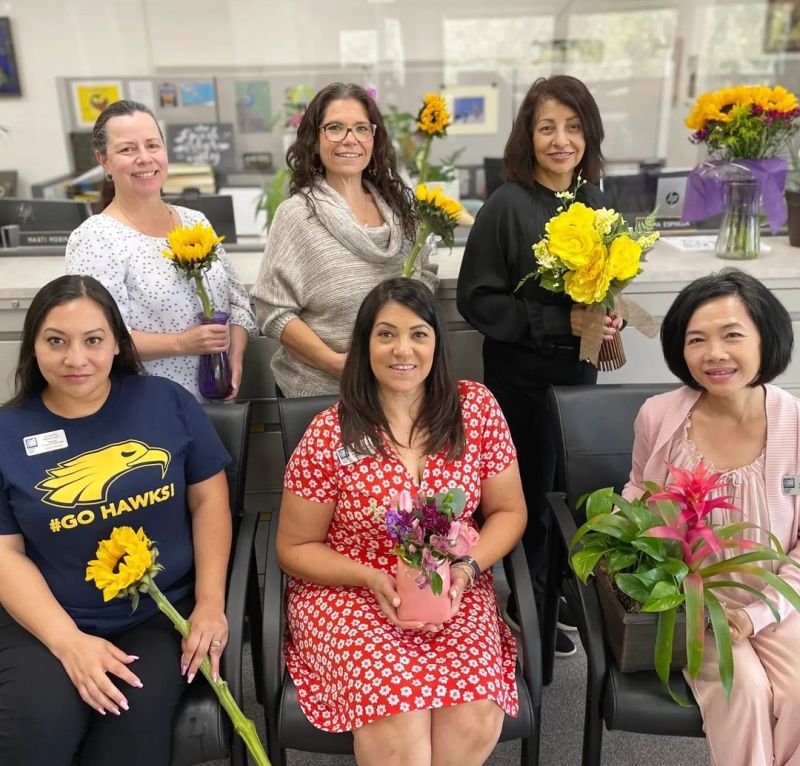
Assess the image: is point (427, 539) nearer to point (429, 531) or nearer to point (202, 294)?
point (429, 531)

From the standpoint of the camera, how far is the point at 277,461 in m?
2.37

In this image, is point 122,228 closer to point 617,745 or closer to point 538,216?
point 538,216

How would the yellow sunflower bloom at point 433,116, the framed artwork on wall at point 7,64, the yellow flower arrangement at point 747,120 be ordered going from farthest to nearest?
the framed artwork on wall at point 7,64, the yellow flower arrangement at point 747,120, the yellow sunflower bloom at point 433,116

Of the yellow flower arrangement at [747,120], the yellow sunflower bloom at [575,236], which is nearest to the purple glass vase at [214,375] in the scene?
the yellow sunflower bloom at [575,236]

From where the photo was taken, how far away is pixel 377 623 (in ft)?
5.04

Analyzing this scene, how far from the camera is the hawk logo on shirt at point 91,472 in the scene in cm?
153

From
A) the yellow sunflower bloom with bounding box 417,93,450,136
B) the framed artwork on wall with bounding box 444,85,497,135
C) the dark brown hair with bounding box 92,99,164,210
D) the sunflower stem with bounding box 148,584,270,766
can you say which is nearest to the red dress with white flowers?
the sunflower stem with bounding box 148,584,270,766

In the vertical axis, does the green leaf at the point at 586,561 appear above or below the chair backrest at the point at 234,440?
below

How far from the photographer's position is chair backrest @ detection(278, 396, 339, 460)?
1.84m

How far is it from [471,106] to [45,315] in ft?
16.5

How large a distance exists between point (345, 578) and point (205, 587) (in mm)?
322

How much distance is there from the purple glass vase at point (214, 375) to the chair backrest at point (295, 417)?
0.63 feet

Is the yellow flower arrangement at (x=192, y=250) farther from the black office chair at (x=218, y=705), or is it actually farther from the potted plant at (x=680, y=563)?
the potted plant at (x=680, y=563)

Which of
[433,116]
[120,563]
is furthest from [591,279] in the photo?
[120,563]
